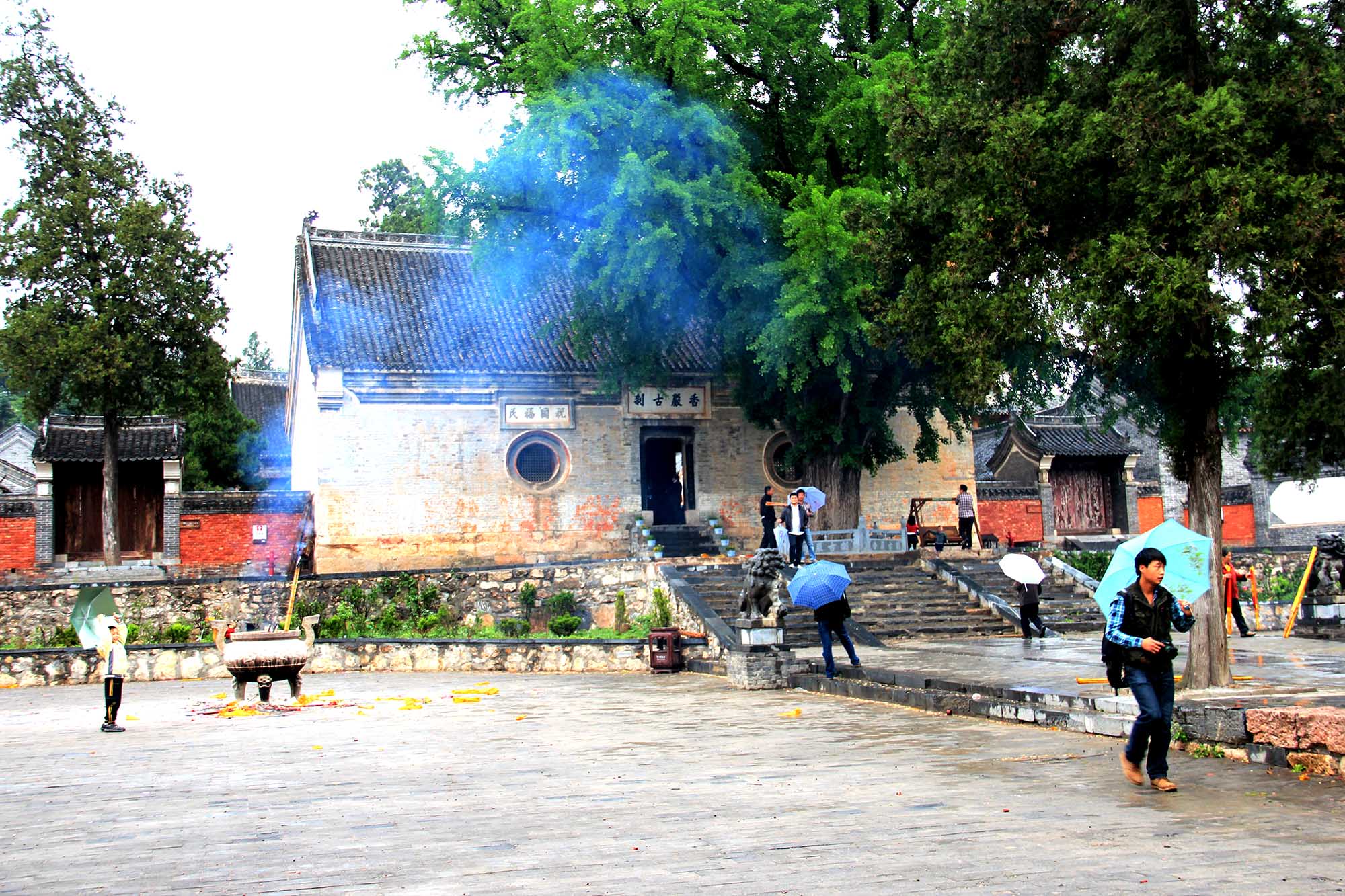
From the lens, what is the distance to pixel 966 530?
872 inches

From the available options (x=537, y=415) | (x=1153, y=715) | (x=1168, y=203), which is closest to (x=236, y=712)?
(x=1153, y=715)

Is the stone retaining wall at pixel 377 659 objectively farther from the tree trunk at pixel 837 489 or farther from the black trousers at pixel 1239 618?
the black trousers at pixel 1239 618

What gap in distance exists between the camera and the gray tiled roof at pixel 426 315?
23641 mm

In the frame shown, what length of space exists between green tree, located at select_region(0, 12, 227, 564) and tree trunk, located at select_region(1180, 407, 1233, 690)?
64.0 feet

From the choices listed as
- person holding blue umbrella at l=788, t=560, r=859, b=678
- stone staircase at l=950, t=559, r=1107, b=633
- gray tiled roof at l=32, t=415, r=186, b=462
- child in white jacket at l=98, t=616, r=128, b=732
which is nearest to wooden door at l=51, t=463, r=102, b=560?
gray tiled roof at l=32, t=415, r=186, b=462

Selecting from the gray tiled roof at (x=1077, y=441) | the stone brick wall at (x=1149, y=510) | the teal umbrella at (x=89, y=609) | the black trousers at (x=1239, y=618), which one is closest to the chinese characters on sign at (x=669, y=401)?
the gray tiled roof at (x=1077, y=441)

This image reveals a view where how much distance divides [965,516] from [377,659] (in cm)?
1099

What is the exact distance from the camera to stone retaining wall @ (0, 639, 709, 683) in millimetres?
15750

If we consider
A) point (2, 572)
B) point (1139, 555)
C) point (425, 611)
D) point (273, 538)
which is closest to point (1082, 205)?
point (1139, 555)

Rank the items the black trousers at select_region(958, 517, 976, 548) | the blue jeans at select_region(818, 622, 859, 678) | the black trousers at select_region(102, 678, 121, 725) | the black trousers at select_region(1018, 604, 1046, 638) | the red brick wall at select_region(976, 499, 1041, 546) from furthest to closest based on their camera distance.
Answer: the red brick wall at select_region(976, 499, 1041, 546) < the black trousers at select_region(958, 517, 976, 548) < the black trousers at select_region(1018, 604, 1046, 638) < the blue jeans at select_region(818, 622, 859, 678) < the black trousers at select_region(102, 678, 121, 725)

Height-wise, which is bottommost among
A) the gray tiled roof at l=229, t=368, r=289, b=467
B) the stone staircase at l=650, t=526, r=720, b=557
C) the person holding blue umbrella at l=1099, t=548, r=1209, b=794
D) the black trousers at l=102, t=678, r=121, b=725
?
the black trousers at l=102, t=678, r=121, b=725

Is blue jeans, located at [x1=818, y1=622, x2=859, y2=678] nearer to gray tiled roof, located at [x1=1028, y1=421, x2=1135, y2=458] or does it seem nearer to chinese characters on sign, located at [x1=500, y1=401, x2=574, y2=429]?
chinese characters on sign, located at [x1=500, y1=401, x2=574, y2=429]

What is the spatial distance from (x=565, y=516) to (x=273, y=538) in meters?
5.66

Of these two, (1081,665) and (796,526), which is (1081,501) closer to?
(796,526)
